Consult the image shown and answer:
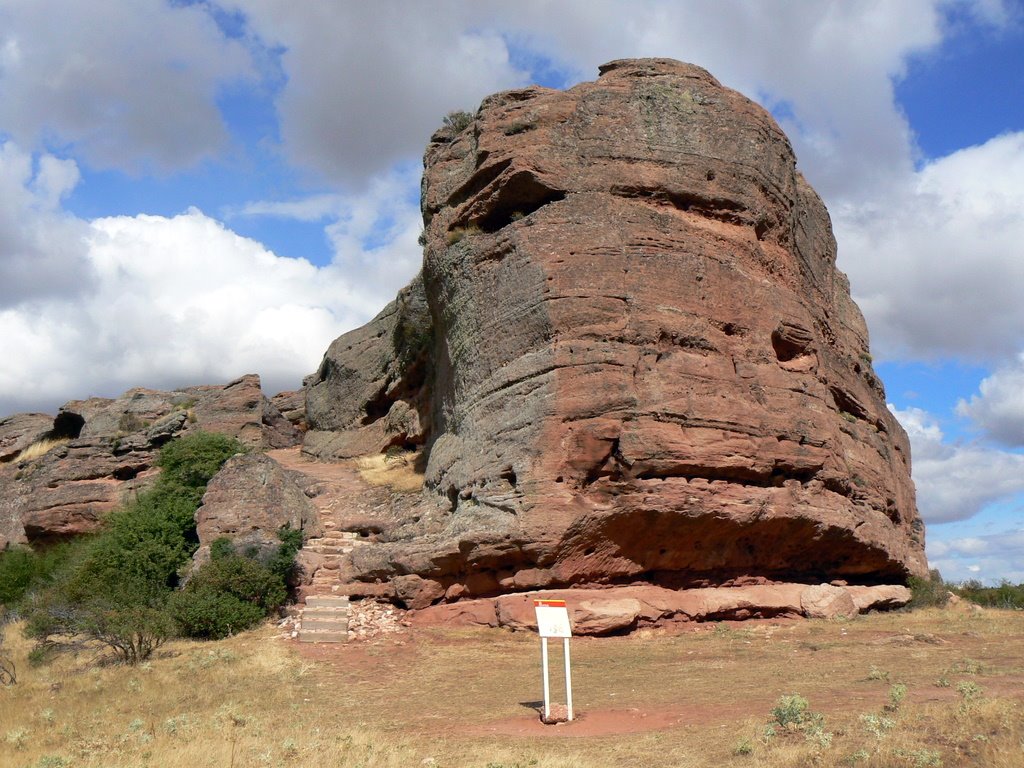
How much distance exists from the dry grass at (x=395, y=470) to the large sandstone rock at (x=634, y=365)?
257 centimetres

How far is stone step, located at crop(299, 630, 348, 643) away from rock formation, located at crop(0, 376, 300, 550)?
11.8 m

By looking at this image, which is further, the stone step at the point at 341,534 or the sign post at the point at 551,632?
the stone step at the point at 341,534

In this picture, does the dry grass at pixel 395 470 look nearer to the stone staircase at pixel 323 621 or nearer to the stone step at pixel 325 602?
the stone step at pixel 325 602

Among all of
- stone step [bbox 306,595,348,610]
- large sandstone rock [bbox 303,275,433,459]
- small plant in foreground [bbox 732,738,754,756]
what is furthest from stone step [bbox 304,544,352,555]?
small plant in foreground [bbox 732,738,754,756]

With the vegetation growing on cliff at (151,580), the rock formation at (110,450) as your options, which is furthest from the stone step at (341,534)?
the rock formation at (110,450)

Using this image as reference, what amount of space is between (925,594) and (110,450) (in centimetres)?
2266

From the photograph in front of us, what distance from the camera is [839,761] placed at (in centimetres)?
718

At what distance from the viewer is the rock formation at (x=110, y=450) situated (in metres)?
25.5

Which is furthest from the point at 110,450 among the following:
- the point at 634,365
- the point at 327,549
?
the point at 634,365

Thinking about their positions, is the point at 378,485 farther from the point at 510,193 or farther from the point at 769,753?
the point at 769,753

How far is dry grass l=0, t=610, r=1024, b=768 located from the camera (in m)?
8.00

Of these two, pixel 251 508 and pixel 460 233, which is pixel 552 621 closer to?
pixel 251 508

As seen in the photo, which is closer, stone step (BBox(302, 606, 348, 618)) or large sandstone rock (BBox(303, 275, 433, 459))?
stone step (BBox(302, 606, 348, 618))

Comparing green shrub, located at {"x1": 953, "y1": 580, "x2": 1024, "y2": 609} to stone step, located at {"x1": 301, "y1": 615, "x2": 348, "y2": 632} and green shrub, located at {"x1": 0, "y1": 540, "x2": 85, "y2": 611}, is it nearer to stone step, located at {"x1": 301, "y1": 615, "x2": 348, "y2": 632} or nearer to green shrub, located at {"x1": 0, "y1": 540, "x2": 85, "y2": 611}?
stone step, located at {"x1": 301, "y1": 615, "x2": 348, "y2": 632}
